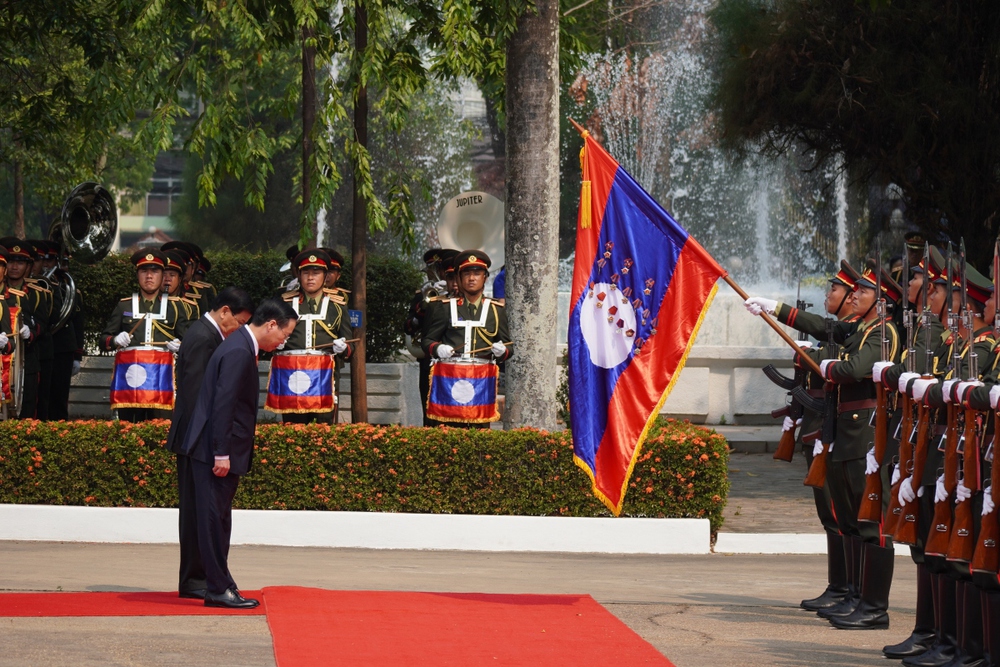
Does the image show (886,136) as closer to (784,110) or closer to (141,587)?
(784,110)

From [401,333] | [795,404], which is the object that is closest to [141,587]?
[795,404]

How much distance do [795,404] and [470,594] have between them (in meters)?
2.49

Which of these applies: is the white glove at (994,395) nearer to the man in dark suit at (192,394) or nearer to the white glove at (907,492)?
the white glove at (907,492)

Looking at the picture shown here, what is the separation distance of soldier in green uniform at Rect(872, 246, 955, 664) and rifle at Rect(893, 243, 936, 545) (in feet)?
0.04

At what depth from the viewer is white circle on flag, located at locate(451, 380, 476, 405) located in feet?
43.1

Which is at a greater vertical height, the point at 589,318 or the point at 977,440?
the point at 589,318

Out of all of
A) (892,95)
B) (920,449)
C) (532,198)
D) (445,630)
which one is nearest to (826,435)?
(920,449)

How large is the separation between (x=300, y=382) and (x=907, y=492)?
23.4ft

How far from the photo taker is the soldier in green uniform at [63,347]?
16.0 metres

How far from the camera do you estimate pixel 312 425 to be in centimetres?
1168

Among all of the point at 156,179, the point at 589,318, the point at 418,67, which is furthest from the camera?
the point at 156,179

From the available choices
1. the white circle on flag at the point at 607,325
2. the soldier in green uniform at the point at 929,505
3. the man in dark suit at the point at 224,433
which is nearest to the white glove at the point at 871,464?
the soldier in green uniform at the point at 929,505

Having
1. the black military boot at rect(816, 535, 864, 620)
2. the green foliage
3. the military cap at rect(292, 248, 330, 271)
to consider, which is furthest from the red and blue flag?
the green foliage

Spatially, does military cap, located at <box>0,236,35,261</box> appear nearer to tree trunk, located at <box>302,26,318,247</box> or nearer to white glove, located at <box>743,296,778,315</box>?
tree trunk, located at <box>302,26,318,247</box>
